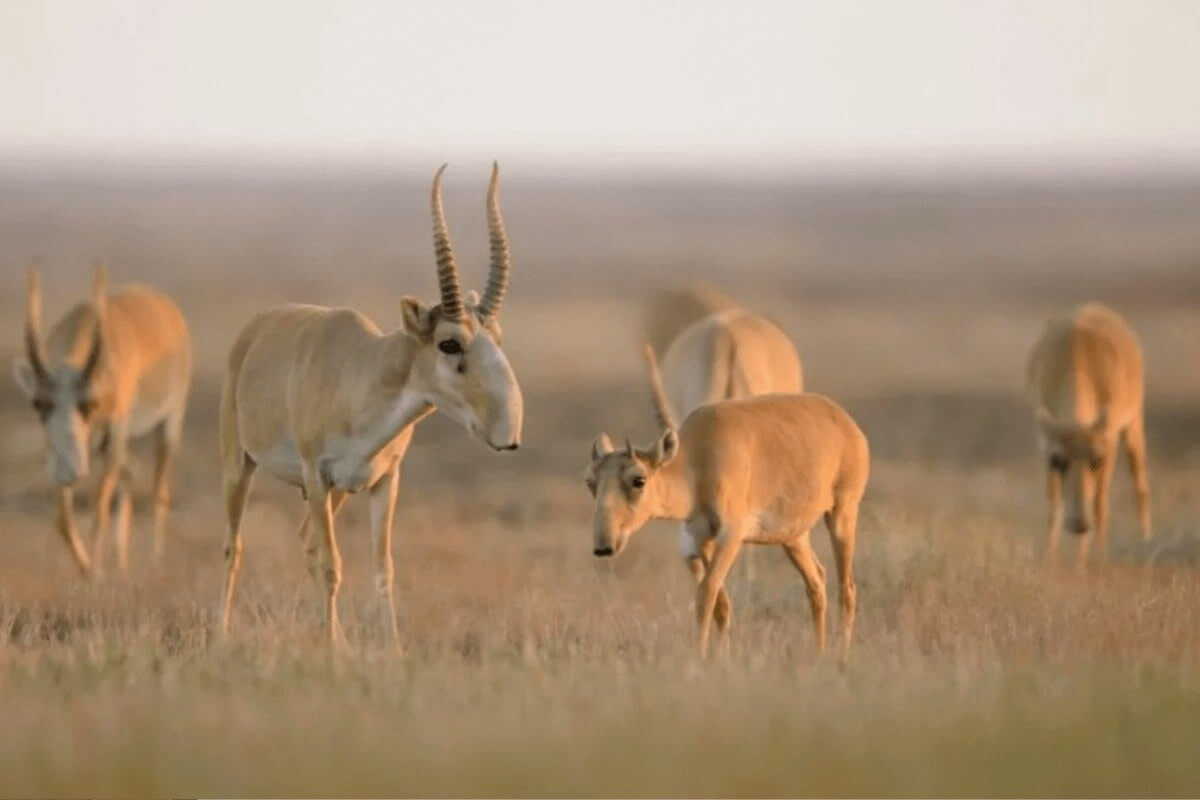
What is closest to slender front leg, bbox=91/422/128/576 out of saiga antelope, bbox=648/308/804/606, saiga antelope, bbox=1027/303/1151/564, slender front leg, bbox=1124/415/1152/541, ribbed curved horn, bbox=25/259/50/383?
ribbed curved horn, bbox=25/259/50/383

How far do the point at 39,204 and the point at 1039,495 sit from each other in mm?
41019

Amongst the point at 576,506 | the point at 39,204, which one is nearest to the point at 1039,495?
the point at 576,506

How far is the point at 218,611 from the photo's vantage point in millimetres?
11086

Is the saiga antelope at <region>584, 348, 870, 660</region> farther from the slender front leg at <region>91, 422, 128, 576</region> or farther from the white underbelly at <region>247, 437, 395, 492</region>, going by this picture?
the slender front leg at <region>91, 422, 128, 576</region>

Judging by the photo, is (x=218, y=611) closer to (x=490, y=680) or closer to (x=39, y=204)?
(x=490, y=680)

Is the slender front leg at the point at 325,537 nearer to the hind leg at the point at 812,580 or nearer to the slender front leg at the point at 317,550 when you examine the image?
the slender front leg at the point at 317,550

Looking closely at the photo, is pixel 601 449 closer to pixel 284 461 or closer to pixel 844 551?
pixel 844 551

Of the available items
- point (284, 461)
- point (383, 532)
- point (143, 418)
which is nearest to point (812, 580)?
point (383, 532)

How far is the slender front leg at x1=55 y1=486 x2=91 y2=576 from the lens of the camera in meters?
13.7

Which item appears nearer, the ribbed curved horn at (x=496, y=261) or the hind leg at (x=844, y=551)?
the ribbed curved horn at (x=496, y=261)

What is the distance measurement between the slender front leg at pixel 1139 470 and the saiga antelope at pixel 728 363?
3159mm

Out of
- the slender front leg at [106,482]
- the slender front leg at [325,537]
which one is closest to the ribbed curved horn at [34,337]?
the slender front leg at [106,482]

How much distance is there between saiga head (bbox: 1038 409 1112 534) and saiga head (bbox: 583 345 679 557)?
6.84 meters

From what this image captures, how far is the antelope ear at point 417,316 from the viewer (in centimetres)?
955
